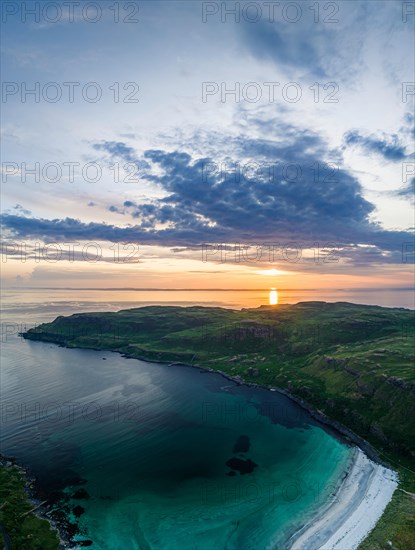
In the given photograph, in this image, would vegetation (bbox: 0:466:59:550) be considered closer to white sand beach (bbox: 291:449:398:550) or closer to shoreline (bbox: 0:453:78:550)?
shoreline (bbox: 0:453:78:550)

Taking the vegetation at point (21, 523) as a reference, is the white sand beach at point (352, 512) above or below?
below

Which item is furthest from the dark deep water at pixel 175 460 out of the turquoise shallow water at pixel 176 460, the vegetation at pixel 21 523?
the vegetation at pixel 21 523

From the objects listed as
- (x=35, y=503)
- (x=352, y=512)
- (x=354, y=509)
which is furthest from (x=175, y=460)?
(x=354, y=509)

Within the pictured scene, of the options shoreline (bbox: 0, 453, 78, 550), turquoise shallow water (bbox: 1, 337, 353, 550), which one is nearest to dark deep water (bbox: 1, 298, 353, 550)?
turquoise shallow water (bbox: 1, 337, 353, 550)

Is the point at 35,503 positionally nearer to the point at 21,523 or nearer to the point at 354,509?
the point at 21,523

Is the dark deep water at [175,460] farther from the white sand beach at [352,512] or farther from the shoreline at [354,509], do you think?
the white sand beach at [352,512]
